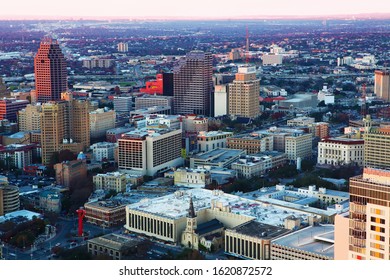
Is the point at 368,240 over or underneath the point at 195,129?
over

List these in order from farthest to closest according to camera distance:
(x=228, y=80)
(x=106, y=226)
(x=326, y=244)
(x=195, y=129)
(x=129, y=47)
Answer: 1. (x=129, y=47)
2. (x=228, y=80)
3. (x=195, y=129)
4. (x=106, y=226)
5. (x=326, y=244)

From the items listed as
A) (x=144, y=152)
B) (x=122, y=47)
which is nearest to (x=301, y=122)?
(x=144, y=152)

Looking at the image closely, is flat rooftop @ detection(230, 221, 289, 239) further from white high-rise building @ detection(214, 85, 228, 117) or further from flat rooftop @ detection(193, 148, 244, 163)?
white high-rise building @ detection(214, 85, 228, 117)

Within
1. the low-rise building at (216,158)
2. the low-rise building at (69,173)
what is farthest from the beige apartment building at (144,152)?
the low-rise building at (69,173)

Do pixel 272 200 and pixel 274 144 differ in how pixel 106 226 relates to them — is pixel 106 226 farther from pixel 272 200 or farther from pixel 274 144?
pixel 274 144

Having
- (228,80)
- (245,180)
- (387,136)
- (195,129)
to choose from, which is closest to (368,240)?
(245,180)

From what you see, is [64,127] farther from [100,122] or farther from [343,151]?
[343,151]

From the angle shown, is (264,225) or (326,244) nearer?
(326,244)
